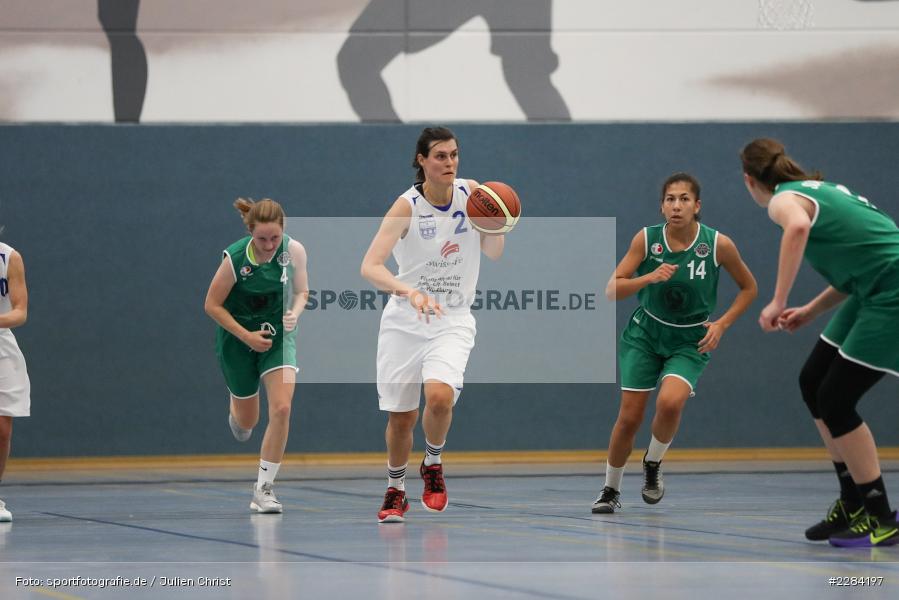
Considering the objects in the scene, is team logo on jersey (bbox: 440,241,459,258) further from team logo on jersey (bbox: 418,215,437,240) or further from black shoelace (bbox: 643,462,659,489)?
black shoelace (bbox: 643,462,659,489)

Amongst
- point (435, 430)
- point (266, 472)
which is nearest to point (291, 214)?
point (266, 472)

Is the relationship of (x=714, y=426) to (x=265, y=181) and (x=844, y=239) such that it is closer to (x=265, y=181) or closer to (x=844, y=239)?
(x=265, y=181)

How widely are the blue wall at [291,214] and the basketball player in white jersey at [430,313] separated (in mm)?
4339

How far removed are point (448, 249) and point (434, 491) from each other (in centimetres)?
121

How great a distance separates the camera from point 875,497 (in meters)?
4.81

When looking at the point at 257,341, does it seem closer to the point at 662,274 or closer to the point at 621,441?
the point at 621,441

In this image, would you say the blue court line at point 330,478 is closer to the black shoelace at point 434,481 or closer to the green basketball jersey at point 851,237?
the black shoelace at point 434,481

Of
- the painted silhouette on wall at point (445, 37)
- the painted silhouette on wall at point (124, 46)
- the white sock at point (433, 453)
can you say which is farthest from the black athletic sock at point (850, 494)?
the painted silhouette on wall at point (124, 46)

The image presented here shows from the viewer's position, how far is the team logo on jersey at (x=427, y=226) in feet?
19.8

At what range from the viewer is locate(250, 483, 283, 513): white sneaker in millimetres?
6496

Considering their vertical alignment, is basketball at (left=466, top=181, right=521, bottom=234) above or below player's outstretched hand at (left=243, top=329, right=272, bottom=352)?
above

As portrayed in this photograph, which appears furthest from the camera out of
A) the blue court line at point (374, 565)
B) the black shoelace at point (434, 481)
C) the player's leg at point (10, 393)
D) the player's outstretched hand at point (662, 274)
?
the player's leg at point (10, 393)

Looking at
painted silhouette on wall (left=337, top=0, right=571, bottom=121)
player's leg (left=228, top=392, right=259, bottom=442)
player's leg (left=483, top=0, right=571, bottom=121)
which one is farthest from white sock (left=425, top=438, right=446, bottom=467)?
player's leg (left=483, top=0, right=571, bottom=121)

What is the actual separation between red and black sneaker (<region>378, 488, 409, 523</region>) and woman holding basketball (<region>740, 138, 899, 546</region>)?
1.99 metres
